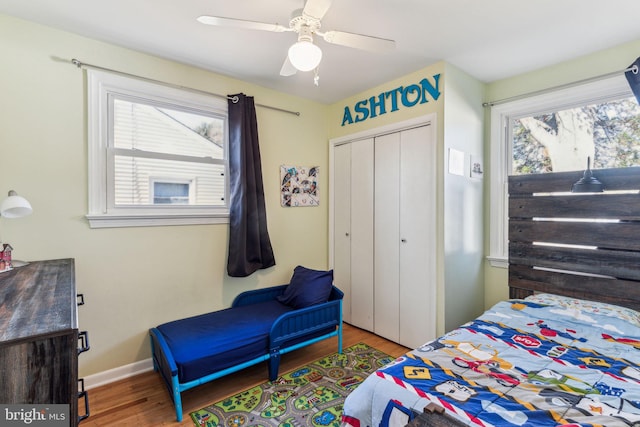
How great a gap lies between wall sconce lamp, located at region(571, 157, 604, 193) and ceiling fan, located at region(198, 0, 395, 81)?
174 centimetres

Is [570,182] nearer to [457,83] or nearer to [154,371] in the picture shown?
[457,83]

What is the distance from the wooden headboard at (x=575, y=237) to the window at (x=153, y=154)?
8.55ft

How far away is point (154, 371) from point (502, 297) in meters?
3.07

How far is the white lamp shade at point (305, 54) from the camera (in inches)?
59.7

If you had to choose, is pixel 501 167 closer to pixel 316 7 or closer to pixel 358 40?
pixel 358 40

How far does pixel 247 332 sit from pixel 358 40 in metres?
2.03

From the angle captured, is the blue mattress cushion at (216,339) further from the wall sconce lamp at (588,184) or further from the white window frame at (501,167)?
the wall sconce lamp at (588,184)

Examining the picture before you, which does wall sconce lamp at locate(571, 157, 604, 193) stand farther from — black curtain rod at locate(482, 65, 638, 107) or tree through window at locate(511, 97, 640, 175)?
black curtain rod at locate(482, 65, 638, 107)

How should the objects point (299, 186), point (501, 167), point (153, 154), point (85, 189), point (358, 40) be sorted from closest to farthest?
point (358, 40)
point (85, 189)
point (153, 154)
point (501, 167)
point (299, 186)

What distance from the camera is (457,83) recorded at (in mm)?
2646

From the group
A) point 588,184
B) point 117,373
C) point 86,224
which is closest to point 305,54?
point 86,224

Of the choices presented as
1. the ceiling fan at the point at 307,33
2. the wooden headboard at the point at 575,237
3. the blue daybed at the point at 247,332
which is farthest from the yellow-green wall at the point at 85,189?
the ceiling fan at the point at 307,33

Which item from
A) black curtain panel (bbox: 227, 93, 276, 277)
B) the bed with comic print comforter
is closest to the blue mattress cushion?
black curtain panel (bbox: 227, 93, 276, 277)

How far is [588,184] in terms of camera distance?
2211 mm
